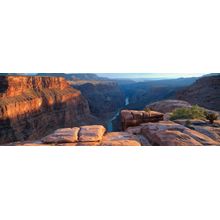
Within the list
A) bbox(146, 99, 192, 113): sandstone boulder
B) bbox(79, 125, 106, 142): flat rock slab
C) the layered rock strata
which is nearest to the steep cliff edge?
bbox(146, 99, 192, 113): sandstone boulder

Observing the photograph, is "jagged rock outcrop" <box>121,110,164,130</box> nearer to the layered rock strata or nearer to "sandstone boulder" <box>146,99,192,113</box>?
the layered rock strata

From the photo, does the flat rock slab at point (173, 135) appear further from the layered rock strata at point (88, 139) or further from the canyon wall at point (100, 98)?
the canyon wall at point (100, 98)

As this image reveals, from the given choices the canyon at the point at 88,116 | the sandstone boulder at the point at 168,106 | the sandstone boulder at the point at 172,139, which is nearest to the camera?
the sandstone boulder at the point at 172,139

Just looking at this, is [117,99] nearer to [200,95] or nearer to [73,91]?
[73,91]

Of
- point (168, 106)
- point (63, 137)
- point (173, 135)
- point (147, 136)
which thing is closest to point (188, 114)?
point (147, 136)

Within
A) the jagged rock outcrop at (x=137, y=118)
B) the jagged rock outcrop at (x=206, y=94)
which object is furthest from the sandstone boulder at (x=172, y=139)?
the jagged rock outcrop at (x=206, y=94)

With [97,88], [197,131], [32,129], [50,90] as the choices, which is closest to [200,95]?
[32,129]

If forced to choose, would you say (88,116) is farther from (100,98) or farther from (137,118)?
(137,118)
